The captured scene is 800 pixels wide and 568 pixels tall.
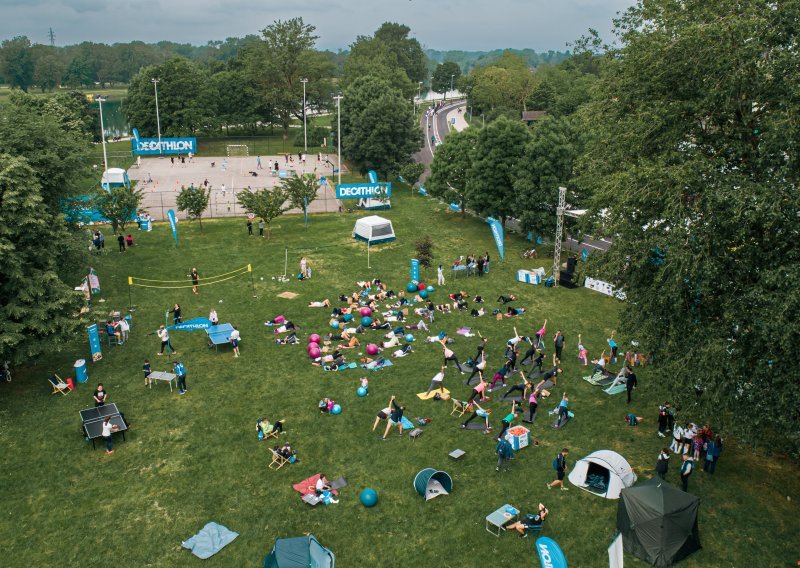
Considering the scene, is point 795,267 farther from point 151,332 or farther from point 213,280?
point 213,280

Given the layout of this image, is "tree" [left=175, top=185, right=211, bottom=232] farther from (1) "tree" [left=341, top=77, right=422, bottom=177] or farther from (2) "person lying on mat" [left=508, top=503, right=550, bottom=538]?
(2) "person lying on mat" [left=508, top=503, right=550, bottom=538]

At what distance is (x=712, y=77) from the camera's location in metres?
17.2

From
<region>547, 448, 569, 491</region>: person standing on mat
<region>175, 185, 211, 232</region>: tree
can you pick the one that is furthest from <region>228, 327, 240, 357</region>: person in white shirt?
<region>175, 185, 211, 232</region>: tree

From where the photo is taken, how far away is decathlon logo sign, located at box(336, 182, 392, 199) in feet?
164

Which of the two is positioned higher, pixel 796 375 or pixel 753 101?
pixel 753 101

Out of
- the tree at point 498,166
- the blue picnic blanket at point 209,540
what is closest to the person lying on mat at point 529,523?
the blue picnic blanket at point 209,540

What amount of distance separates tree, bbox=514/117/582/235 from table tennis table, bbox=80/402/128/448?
1050 inches

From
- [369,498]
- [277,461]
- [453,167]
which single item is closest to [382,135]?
[453,167]

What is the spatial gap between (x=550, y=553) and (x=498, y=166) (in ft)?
98.0

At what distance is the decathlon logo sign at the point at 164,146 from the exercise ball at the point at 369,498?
64.7 meters

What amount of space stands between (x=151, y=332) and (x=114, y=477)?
10.7 meters

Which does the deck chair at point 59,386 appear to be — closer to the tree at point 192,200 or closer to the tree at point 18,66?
the tree at point 192,200

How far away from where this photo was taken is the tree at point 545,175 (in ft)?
125

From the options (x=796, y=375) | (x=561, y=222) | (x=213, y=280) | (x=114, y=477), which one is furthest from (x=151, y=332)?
(x=796, y=375)
